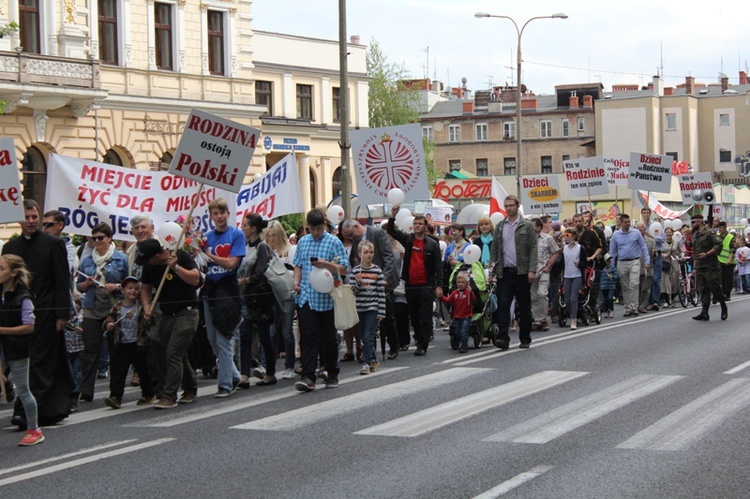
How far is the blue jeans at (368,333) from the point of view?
14.0 metres

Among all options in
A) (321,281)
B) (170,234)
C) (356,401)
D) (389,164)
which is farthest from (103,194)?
(389,164)

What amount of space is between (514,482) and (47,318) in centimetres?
463

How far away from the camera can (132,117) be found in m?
37.9

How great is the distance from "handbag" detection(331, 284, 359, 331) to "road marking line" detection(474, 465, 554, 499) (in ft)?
16.7

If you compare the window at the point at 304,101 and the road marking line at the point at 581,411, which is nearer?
the road marking line at the point at 581,411

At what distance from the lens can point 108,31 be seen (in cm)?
3756

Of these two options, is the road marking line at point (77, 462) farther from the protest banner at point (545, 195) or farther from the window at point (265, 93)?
the window at point (265, 93)

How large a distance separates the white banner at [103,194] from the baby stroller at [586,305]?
7.19 m

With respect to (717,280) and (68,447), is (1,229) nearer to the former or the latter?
(717,280)

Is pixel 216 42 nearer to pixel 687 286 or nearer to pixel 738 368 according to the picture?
pixel 687 286

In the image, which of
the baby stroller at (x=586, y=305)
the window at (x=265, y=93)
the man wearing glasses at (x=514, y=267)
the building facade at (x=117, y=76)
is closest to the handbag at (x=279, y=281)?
the man wearing glasses at (x=514, y=267)

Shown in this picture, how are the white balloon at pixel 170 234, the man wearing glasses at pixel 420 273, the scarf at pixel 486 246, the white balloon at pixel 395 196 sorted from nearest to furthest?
the white balloon at pixel 170 234, the man wearing glasses at pixel 420 273, the white balloon at pixel 395 196, the scarf at pixel 486 246

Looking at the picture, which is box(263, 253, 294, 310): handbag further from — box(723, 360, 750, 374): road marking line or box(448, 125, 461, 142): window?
box(448, 125, 461, 142): window

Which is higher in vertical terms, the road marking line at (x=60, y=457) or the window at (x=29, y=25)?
the window at (x=29, y=25)
